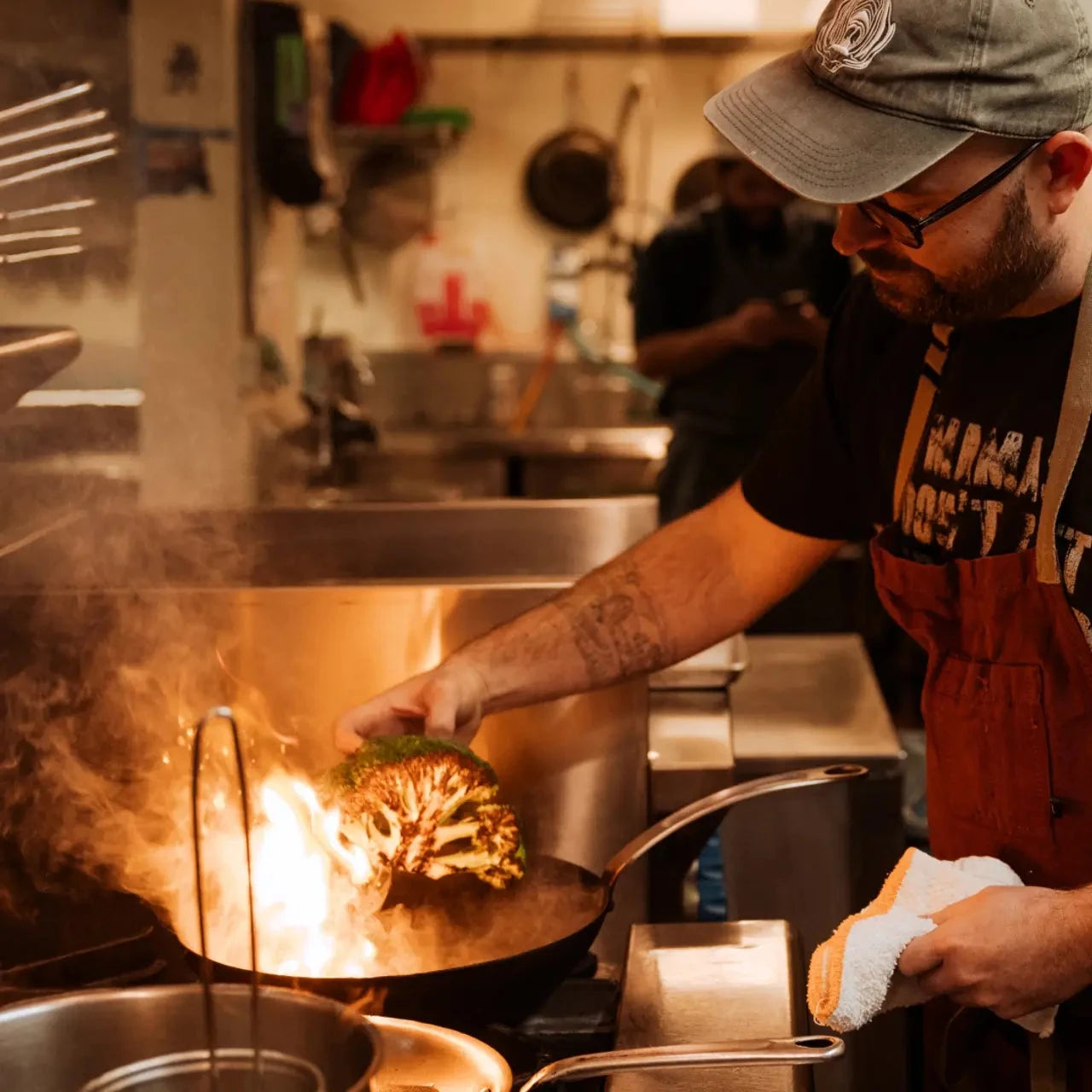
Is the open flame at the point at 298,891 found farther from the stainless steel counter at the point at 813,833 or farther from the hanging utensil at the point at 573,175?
the hanging utensil at the point at 573,175

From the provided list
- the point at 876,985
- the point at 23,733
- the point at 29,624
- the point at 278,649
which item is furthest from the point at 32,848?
the point at 876,985

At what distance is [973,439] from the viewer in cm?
140

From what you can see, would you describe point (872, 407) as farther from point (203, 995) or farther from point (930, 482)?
point (203, 995)

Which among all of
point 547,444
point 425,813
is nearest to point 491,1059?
point 425,813

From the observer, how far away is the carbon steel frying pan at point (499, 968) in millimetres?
1113

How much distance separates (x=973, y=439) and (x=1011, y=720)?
0.83 ft

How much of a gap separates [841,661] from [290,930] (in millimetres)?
1322

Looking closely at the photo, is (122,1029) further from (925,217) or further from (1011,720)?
(925,217)

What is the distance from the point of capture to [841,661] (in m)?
2.40

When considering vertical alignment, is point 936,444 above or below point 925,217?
below

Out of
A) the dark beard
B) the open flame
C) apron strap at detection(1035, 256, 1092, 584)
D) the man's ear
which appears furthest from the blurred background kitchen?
the man's ear

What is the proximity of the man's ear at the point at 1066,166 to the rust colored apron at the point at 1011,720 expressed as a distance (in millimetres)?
76

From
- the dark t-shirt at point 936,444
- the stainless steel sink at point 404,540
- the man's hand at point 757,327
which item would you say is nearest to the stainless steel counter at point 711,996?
the dark t-shirt at point 936,444

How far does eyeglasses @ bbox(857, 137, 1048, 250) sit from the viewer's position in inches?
49.9
